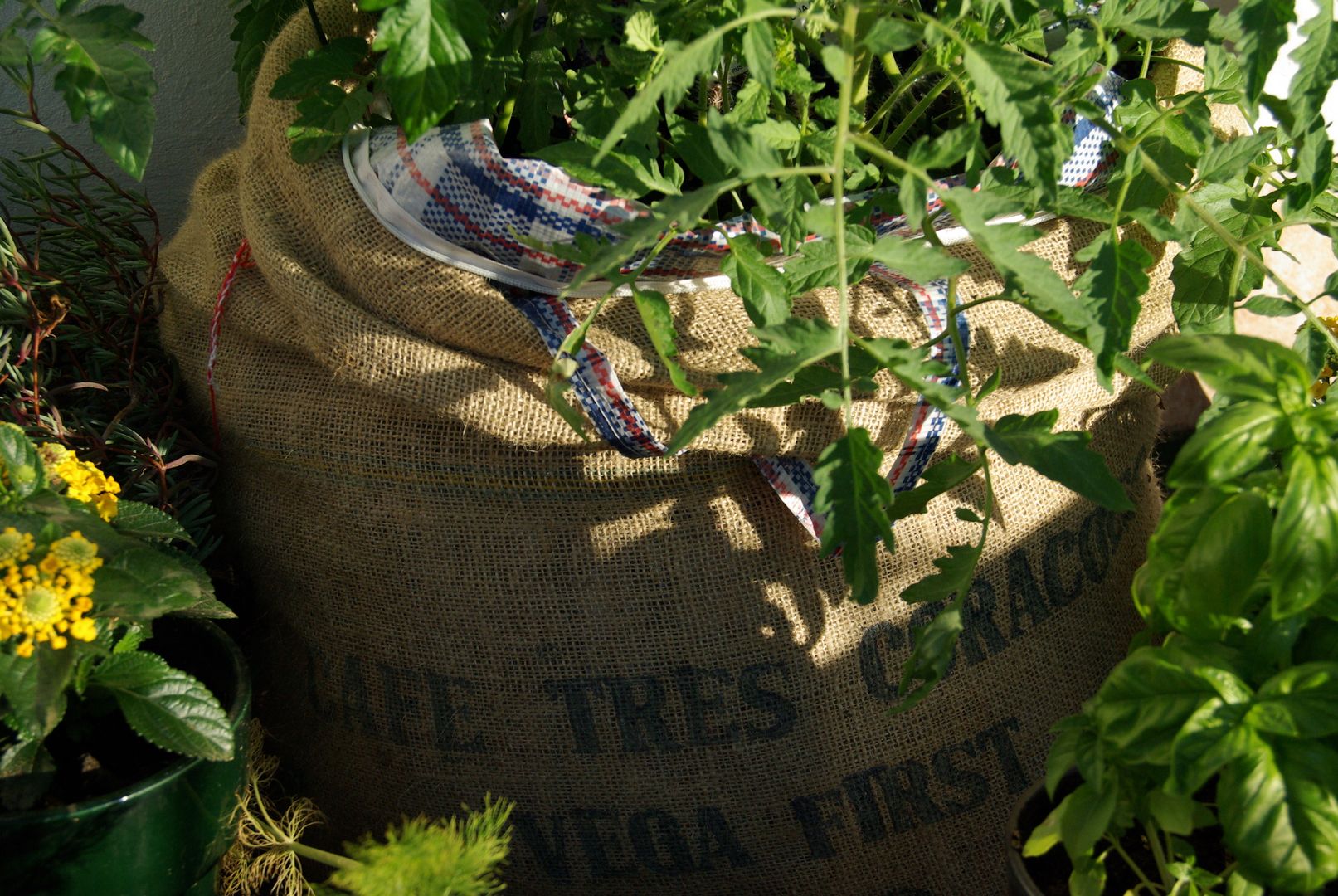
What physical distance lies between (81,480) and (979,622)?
696 millimetres

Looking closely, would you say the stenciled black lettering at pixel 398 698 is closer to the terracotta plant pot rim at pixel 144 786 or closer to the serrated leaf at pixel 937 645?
the terracotta plant pot rim at pixel 144 786

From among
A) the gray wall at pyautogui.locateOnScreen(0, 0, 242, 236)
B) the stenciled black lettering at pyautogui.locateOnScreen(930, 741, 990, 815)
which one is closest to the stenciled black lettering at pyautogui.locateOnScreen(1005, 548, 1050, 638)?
the stenciled black lettering at pyautogui.locateOnScreen(930, 741, 990, 815)

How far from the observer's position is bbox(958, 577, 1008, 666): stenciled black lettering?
0.99 m

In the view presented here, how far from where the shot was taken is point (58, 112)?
4.46 feet

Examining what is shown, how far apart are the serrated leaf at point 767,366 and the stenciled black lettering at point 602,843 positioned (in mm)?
473

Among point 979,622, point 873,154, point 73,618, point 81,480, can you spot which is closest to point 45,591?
point 73,618

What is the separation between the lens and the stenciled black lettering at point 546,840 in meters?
1.00

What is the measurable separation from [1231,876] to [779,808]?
1.38 ft

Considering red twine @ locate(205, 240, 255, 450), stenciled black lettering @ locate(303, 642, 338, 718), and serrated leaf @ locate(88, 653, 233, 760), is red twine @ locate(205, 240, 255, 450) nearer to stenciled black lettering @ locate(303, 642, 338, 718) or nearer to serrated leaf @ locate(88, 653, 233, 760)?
stenciled black lettering @ locate(303, 642, 338, 718)

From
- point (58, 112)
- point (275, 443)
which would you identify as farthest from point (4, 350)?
point (58, 112)

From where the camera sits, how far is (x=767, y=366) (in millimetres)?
627

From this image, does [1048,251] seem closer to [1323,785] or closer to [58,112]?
[1323,785]

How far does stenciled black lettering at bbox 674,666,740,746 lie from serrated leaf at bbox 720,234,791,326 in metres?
0.34

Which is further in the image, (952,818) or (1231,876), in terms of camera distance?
(952,818)
